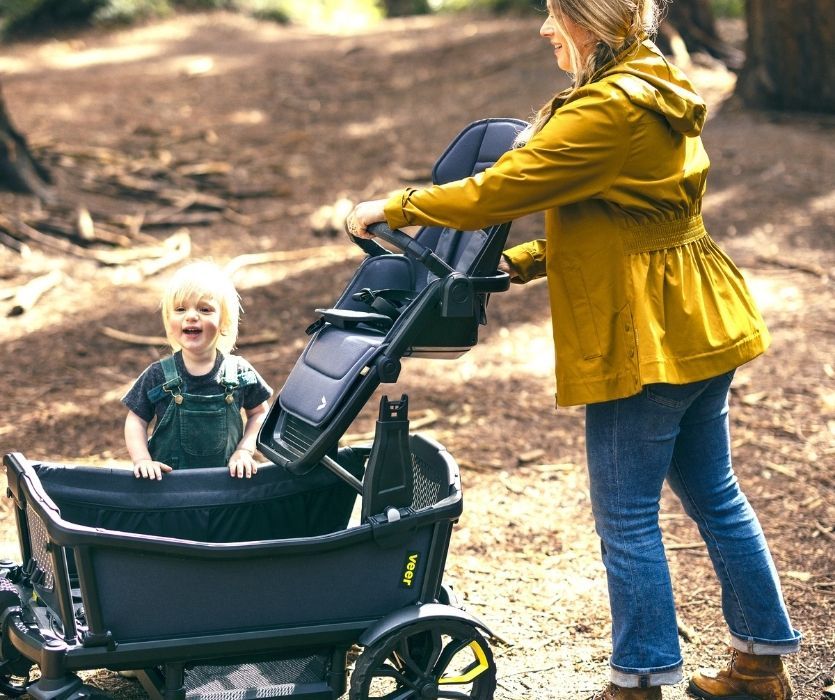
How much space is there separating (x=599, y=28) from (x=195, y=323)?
1.51m

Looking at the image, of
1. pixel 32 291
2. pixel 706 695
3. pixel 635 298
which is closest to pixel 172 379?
pixel 635 298

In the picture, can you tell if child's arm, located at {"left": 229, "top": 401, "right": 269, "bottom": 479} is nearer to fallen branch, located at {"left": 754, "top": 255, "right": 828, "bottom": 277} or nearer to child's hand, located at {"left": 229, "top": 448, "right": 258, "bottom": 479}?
child's hand, located at {"left": 229, "top": 448, "right": 258, "bottom": 479}

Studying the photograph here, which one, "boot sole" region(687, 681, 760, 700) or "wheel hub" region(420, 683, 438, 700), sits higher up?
"wheel hub" region(420, 683, 438, 700)

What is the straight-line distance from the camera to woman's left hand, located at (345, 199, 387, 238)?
3010mm

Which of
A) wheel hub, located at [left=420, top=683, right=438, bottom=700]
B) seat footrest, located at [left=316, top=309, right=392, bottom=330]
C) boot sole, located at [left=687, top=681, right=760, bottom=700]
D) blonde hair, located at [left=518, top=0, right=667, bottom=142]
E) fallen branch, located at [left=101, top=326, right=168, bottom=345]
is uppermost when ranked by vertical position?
blonde hair, located at [left=518, top=0, right=667, bottom=142]

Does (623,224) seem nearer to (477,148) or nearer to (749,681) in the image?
(477,148)

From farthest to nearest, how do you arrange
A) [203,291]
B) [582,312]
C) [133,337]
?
[133,337] → [203,291] → [582,312]

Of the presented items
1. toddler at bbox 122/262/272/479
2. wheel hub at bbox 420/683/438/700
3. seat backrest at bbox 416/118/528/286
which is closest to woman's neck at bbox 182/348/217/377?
toddler at bbox 122/262/272/479

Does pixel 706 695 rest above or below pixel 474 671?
below

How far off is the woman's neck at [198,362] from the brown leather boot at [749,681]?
1829 millimetres

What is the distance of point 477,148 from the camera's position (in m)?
3.43

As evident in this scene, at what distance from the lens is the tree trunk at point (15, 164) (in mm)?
8633

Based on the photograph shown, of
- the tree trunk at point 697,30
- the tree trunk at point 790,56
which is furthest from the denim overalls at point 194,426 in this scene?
the tree trunk at point 697,30

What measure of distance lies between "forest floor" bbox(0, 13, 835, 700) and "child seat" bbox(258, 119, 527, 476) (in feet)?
3.45
